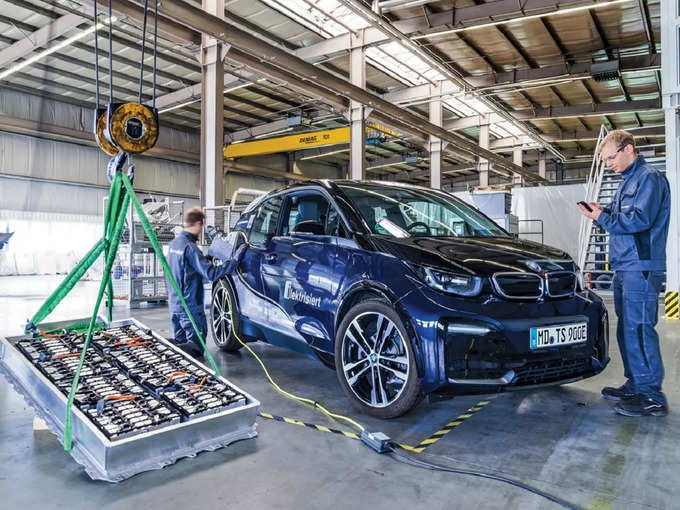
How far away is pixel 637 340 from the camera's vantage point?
3.21m

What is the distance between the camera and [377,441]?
2559mm

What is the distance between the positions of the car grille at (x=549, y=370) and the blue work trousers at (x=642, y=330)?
445 millimetres

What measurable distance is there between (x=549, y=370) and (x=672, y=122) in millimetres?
6171

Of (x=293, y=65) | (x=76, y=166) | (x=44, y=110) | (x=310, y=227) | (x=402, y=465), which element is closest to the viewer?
(x=402, y=465)

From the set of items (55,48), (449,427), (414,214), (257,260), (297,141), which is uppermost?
(55,48)

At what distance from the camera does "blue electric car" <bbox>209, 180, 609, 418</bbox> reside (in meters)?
2.68

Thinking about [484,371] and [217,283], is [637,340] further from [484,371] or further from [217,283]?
[217,283]

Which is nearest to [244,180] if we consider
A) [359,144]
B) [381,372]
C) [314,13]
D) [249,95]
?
[249,95]

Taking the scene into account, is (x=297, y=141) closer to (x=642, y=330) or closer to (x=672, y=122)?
(x=672, y=122)

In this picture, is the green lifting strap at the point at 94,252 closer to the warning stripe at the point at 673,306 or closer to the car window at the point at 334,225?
the car window at the point at 334,225

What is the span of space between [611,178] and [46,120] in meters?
17.2

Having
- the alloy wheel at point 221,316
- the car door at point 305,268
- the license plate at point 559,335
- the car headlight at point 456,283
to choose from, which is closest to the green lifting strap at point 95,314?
the car door at point 305,268

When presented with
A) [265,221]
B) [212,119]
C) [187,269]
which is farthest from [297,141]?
[265,221]

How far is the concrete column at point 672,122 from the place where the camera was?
23.4 ft
